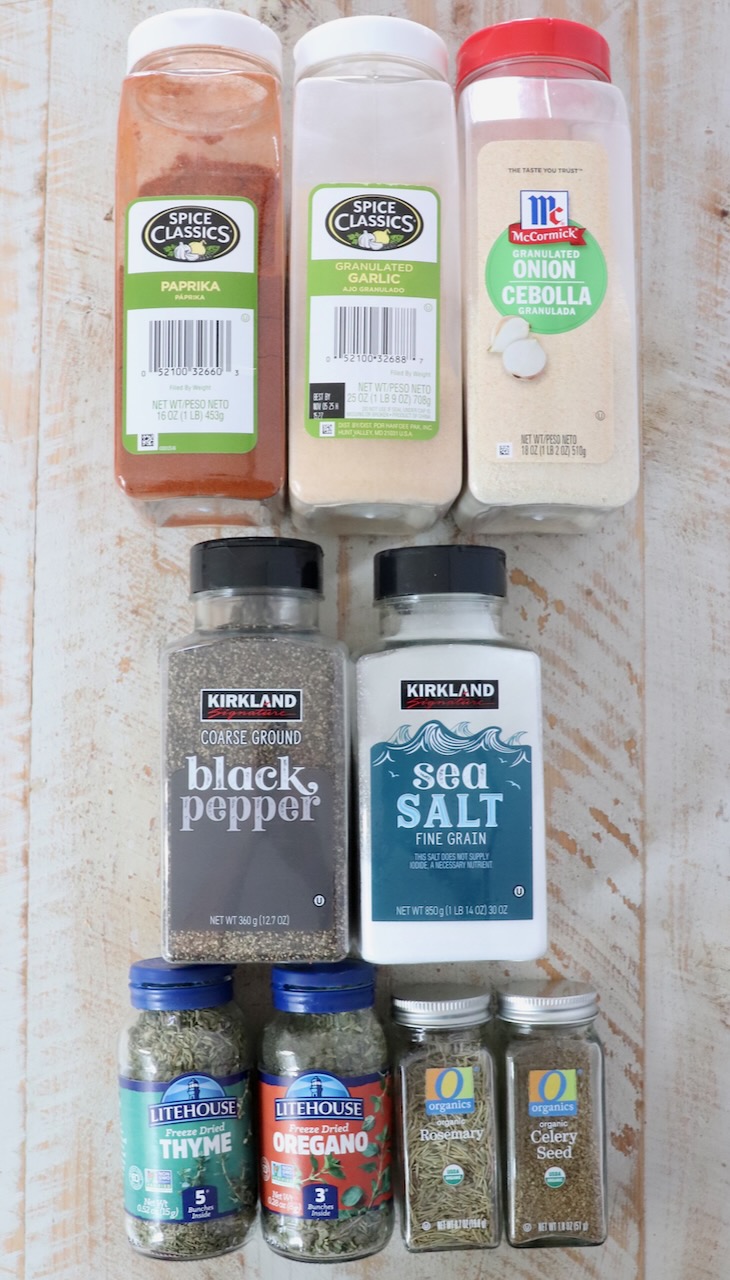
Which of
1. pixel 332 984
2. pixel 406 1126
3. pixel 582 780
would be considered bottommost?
pixel 406 1126

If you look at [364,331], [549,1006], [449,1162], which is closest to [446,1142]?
[449,1162]

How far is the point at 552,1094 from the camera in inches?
31.1

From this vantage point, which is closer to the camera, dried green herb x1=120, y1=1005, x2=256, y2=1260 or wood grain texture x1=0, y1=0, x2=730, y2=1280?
dried green herb x1=120, y1=1005, x2=256, y2=1260

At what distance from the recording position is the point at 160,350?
781 mm

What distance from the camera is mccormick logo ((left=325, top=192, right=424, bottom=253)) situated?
78cm

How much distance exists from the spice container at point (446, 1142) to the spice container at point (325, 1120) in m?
0.02

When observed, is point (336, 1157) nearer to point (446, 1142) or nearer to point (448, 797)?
point (446, 1142)

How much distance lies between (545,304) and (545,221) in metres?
0.06

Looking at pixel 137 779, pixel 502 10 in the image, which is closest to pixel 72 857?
pixel 137 779

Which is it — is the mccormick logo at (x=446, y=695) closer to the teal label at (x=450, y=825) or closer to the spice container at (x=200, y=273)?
the teal label at (x=450, y=825)

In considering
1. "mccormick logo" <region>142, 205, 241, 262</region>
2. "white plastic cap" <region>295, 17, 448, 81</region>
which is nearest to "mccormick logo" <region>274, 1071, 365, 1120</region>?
"mccormick logo" <region>142, 205, 241, 262</region>

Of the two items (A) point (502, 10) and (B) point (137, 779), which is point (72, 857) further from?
(A) point (502, 10)

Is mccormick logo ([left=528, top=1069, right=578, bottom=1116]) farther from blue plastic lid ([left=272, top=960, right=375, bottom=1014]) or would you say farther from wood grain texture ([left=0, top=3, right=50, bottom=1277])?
wood grain texture ([left=0, top=3, right=50, bottom=1277])

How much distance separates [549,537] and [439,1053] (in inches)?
15.8
